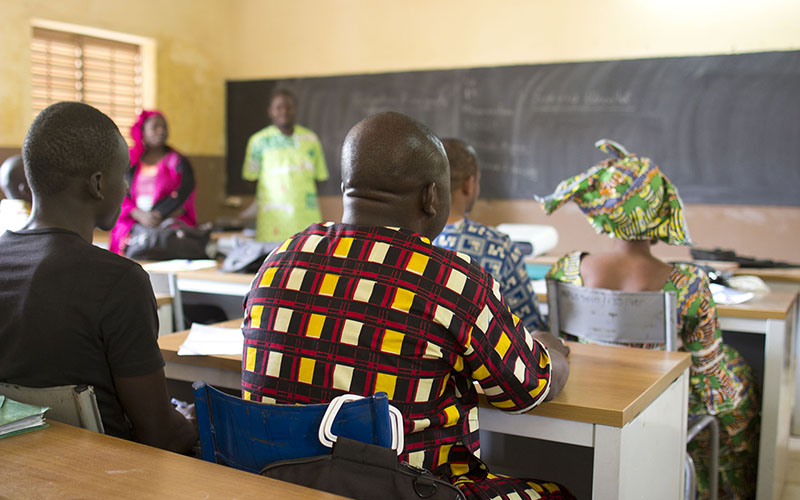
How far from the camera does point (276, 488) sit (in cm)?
104

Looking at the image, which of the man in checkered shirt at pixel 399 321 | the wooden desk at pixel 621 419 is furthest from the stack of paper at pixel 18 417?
the wooden desk at pixel 621 419

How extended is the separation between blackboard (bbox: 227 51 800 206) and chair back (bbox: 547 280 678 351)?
3.39 m

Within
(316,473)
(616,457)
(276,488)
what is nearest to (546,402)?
(616,457)

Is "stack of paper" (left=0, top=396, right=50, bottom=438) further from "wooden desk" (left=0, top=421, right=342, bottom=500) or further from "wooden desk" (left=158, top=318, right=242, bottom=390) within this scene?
"wooden desk" (left=158, top=318, right=242, bottom=390)

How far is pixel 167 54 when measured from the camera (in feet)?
21.6

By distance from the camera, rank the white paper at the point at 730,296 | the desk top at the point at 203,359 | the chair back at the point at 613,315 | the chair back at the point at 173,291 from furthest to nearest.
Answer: the chair back at the point at 173,291
the white paper at the point at 730,296
the chair back at the point at 613,315
the desk top at the point at 203,359

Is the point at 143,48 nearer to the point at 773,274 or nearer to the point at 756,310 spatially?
the point at 773,274

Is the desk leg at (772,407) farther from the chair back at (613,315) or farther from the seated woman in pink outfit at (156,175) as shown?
the seated woman in pink outfit at (156,175)

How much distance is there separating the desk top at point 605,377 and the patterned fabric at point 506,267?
0.34 metres

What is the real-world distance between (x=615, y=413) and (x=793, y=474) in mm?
2231

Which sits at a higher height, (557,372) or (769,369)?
(557,372)

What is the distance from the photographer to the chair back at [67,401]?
1348mm

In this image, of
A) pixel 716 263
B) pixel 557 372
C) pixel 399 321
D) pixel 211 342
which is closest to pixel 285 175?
pixel 716 263

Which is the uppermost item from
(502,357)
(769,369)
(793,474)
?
(502,357)
